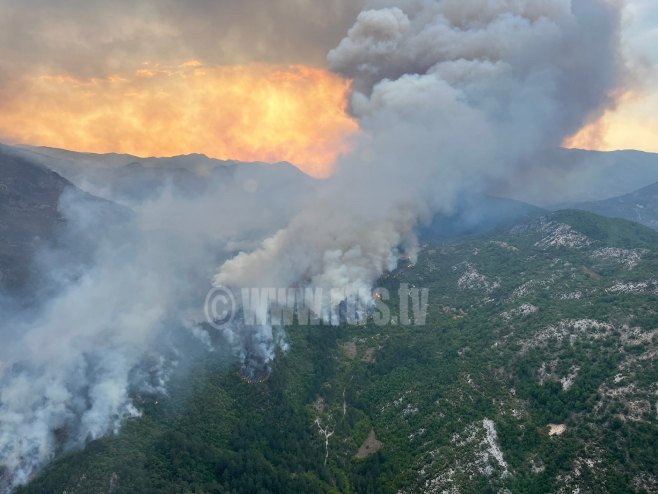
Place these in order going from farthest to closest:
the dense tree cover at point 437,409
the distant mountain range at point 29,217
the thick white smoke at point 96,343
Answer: the distant mountain range at point 29,217
the thick white smoke at point 96,343
the dense tree cover at point 437,409

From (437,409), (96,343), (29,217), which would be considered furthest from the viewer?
(29,217)

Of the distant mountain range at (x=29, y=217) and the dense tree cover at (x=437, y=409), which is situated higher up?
the distant mountain range at (x=29, y=217)

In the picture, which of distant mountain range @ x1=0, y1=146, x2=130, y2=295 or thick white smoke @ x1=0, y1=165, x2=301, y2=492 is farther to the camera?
distant mountain range @ x1=0, y1=146, x2=130, y2=295

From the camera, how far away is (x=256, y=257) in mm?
144375

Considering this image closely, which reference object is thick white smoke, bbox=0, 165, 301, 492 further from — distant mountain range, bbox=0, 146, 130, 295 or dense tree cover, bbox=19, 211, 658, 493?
distant mountain range, bbox=0, 146, 130, 295

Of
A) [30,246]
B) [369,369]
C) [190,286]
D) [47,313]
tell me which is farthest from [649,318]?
[30,246]

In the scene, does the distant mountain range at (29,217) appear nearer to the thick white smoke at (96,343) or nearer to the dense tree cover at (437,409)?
the thick white smoke at (96,343)

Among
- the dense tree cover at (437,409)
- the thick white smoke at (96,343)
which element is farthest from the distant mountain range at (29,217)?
the dense tree cover at (437,409)

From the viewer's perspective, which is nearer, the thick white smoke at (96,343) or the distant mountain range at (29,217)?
the thick white smoke at (96,343)

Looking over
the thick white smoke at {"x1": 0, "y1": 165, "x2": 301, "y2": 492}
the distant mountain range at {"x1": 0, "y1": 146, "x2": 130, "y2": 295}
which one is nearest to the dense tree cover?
the thick white smoke at {"x1": 0, "y1": 165, "x2": 301, "y2": 492}

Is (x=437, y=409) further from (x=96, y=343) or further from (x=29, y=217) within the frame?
(x=29, y=217)

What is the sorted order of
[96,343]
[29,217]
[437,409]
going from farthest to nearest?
1. [29,217]
2. [96,343]
3. [437,409]

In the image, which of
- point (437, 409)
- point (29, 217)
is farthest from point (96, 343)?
point (437, 409)

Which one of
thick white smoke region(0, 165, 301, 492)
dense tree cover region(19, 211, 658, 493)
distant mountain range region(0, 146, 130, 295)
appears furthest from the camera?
distant mountain range region(0, 146, 130, 295)
